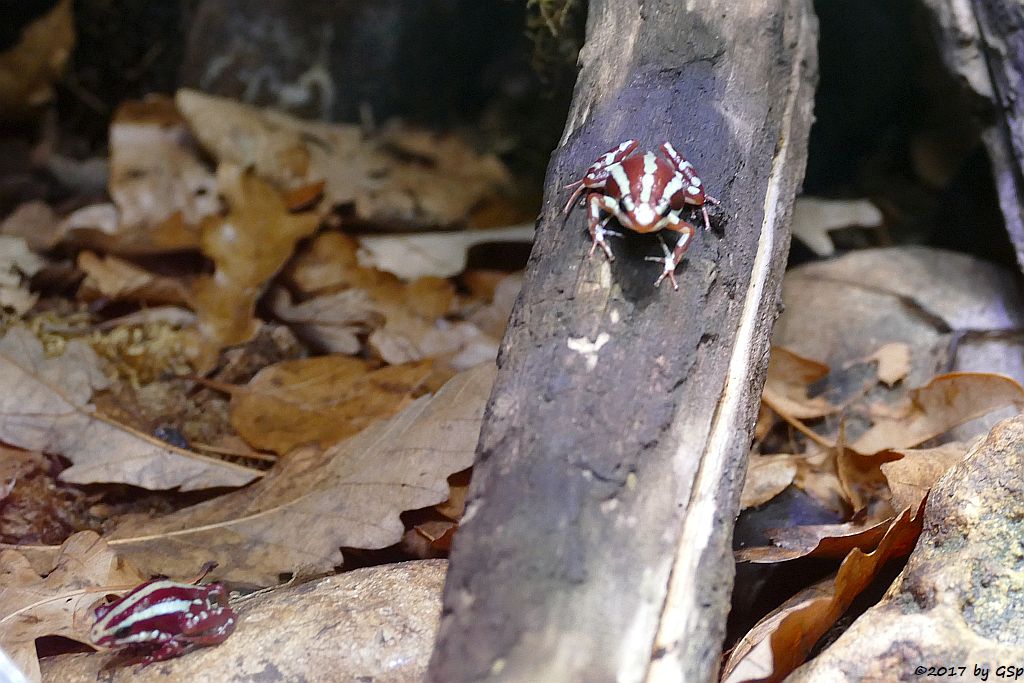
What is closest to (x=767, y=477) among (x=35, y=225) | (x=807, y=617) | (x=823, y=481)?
(x=823, y=481)

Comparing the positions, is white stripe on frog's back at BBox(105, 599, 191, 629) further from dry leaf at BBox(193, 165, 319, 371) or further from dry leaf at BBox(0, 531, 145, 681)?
dry leaf at BBox(193, 165, 319, 371)

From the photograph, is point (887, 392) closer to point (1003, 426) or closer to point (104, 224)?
point (1003, 426)

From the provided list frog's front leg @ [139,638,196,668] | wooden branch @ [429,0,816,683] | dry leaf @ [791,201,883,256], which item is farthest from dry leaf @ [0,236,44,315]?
dry leaf @ [791,201,883,256]

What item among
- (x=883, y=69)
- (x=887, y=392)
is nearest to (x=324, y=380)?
(x=887, y=392)

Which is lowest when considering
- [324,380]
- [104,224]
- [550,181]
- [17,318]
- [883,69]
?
[324,380]

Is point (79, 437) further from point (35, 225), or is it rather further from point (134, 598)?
point (35, 225)

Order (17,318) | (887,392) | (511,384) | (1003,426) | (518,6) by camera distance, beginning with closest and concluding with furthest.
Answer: (511,384), (1003,426), (887,392), (17,318), (518,6)
